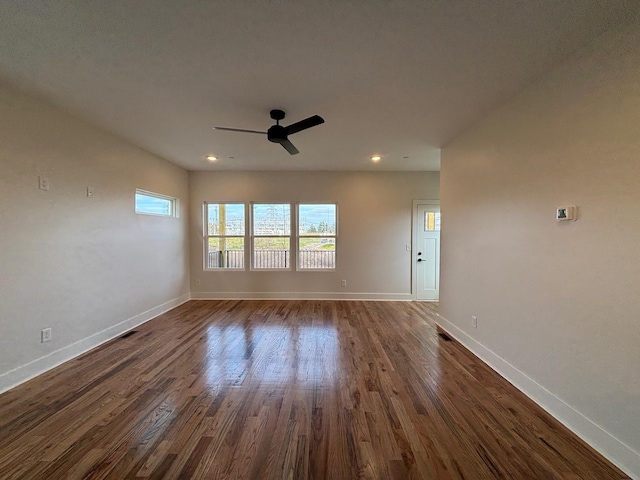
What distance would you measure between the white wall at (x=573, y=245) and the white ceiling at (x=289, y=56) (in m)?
0.28

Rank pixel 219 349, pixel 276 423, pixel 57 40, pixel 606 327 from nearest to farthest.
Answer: pixel 606 327, pixel 57 40, pixel 276 423, pixel 219 349

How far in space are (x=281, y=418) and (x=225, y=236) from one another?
437 cm

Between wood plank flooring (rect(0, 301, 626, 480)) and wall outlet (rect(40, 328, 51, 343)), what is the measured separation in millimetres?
308

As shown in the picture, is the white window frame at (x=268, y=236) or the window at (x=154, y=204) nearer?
the window at (x=154, y=204)

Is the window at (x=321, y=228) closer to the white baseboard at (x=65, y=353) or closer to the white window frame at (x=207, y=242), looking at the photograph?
the white window frame at (x=207, y=242)

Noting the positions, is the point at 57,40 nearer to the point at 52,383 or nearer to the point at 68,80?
the point at 68,80

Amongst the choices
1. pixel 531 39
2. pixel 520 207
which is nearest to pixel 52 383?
pixel 520 207

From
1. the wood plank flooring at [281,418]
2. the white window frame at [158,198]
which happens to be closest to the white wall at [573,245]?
the wood plank flooring at [281,418]

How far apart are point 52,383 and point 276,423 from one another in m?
2.13

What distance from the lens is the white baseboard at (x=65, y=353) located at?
2369mm

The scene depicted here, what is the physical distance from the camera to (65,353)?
2.86m

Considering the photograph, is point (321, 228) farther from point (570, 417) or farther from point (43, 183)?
point (570, 417)

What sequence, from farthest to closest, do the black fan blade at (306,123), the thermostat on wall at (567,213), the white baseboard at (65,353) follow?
the black fan blade at (306,123)
the white baseboard at (65,353)
the thermostat on wall at (567,213)

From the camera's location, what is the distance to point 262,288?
224 inches
